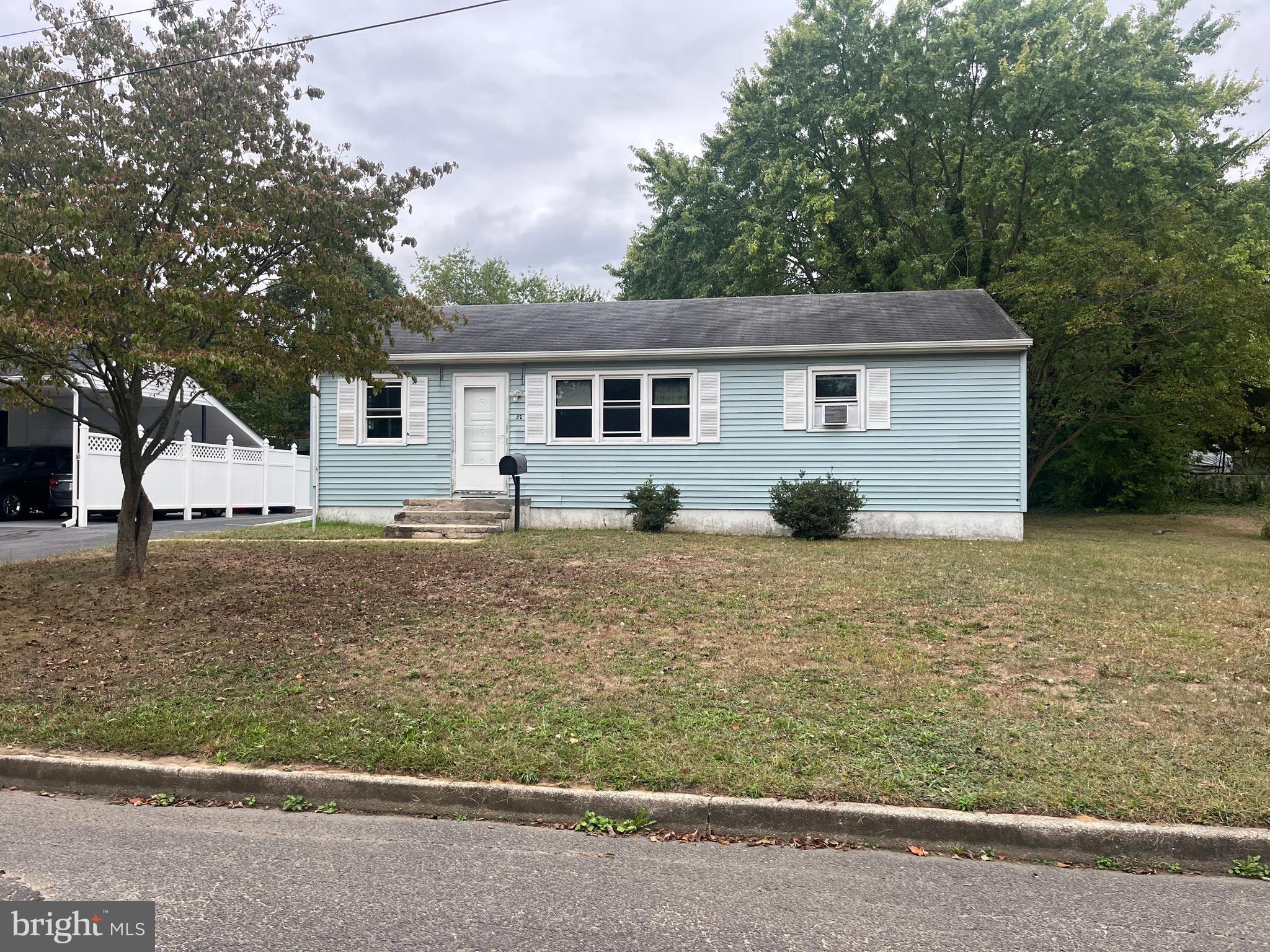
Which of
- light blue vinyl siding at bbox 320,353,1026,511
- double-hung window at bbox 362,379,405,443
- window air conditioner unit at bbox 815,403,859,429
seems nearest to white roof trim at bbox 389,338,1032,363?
light blue vinyl siding at bbox 320,353,1026,511

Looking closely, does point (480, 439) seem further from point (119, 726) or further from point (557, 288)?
point (557, 288)

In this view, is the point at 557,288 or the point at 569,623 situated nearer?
the point at 569,623

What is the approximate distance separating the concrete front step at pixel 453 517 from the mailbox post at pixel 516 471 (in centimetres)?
25

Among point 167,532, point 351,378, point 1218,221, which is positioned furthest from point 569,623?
point 1218,221

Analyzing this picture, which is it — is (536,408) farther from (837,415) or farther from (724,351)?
(837,415)

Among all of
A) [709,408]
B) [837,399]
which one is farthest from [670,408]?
[837,399]

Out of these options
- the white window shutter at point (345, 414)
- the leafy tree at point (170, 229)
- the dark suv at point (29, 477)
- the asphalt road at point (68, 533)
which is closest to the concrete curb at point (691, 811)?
the leafy tree at point (170, 229)

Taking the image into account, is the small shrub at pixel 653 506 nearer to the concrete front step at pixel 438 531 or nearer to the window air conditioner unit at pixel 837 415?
the concrete front step at pixel 438 531

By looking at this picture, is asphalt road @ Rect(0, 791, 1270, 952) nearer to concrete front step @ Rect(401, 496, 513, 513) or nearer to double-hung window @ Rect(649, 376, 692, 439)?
concrete front step @ Rect(401, 496, 513, 513)

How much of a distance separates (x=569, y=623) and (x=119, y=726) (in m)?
3.37

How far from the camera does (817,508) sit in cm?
1363

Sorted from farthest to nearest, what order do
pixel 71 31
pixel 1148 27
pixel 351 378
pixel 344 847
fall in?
pixel 1148 27 → pixel 351 378 → pixel 71 31 → pixel 344 847

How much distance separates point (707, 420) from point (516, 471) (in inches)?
135

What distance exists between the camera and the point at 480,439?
15.9 metres
